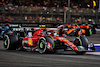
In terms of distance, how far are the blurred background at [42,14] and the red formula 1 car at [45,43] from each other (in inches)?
715

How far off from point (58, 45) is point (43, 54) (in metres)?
0.55

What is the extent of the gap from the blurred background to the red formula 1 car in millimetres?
18149

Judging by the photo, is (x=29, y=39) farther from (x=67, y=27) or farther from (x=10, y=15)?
(x=10, y=15)

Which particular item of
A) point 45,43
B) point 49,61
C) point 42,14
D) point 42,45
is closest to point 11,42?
point 42,45

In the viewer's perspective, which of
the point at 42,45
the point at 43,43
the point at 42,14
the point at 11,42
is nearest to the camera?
the point at 43,43

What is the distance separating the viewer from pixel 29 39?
905 centimetres

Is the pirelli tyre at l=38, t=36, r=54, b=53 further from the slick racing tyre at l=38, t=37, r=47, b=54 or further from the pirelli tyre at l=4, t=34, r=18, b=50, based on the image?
the pirelli tyre at l=4, t=34, r=18, b=50

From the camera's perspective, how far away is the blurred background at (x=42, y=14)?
28016mm

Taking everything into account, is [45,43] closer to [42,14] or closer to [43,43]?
[43,43]

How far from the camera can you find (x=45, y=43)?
804 cm

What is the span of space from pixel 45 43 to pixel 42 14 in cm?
2108

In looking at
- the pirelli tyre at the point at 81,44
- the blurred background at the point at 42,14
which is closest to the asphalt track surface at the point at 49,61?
the pirelli tyre at the point at 81,44

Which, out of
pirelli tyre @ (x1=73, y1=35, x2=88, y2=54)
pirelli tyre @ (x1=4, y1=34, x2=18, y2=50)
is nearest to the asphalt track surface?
pirelli tyre @ (x1=73, y1=35, x2=88, y2=54)

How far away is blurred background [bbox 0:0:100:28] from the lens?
28016mm
